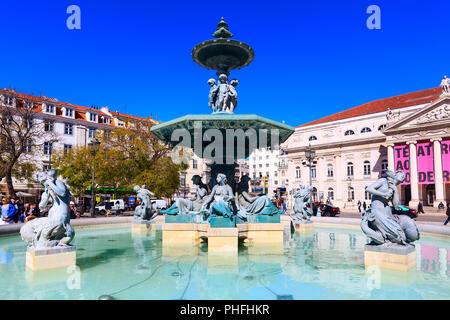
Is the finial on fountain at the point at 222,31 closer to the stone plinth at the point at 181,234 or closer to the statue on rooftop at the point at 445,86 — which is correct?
the stone plinth at the point at 181,234

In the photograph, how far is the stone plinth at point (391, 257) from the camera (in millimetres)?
5449

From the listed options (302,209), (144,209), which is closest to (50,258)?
(144,209)

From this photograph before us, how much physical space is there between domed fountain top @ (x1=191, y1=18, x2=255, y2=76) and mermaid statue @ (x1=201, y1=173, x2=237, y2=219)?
A: 4229 mm

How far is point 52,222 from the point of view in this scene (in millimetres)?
5566

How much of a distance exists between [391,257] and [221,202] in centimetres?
380

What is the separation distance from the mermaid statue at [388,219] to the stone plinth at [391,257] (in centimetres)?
14

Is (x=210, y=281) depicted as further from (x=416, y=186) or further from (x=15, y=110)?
(x=416, y=186)

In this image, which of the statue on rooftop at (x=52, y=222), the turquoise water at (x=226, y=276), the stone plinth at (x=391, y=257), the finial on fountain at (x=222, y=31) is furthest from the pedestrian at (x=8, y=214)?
the stone plinth at (x=391, y=257)

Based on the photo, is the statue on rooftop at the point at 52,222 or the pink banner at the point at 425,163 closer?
the statue on rooftop at the point at 52,222

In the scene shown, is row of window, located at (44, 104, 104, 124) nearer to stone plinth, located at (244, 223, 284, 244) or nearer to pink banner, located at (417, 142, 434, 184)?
stone plinth, located at (244, 223, 284, 244)

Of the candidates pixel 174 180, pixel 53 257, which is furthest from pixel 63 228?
pixel 174 180

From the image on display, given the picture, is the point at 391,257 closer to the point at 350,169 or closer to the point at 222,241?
the point at 222,241

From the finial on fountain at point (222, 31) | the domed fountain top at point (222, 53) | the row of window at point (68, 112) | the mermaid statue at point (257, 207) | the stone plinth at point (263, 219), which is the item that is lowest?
the stone plinth at point (263, 219)

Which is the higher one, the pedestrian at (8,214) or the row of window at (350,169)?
the row of window at (350,169)
